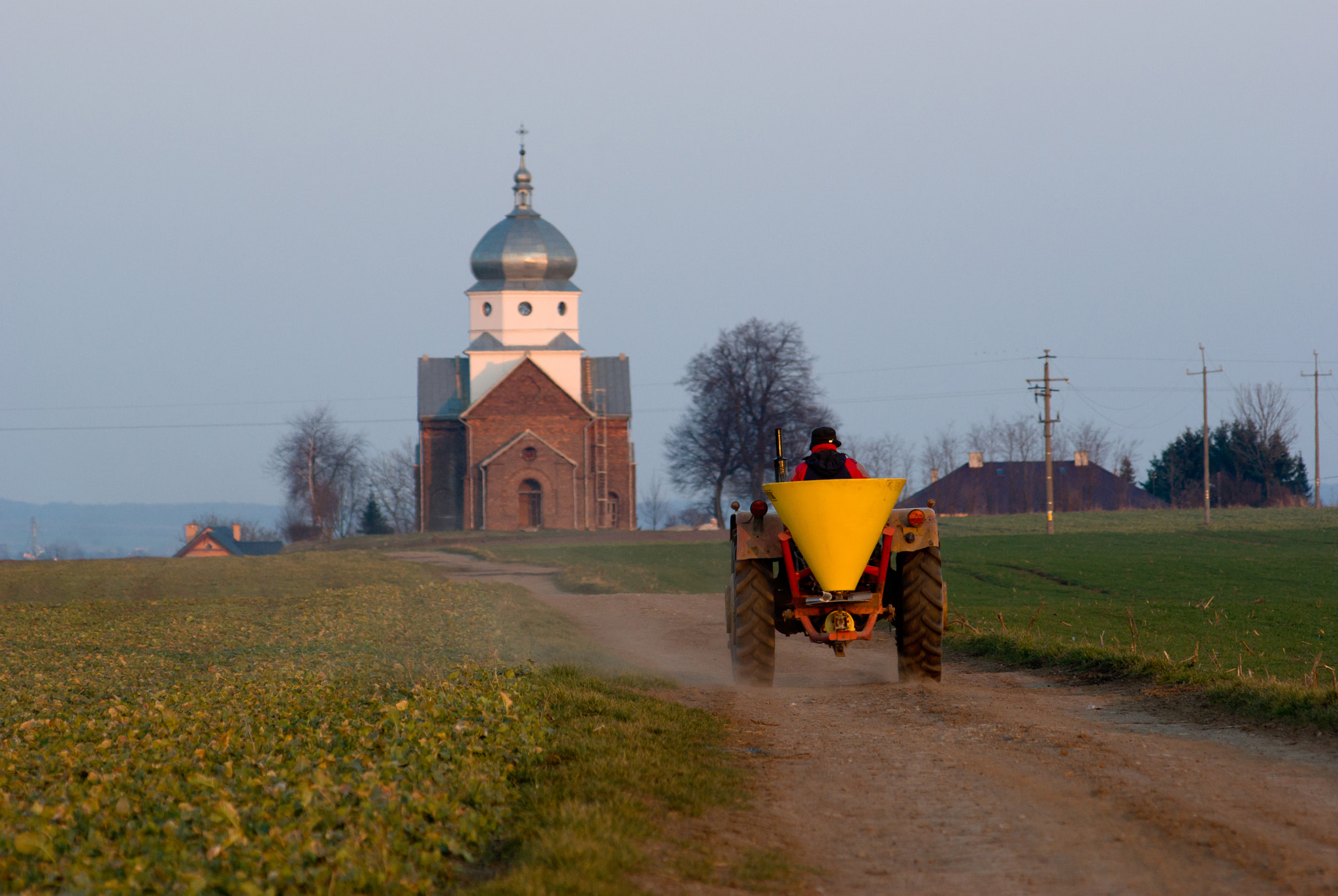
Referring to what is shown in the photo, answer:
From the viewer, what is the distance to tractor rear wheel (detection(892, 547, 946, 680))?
1145 cm

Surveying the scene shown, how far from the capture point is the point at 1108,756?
777cm

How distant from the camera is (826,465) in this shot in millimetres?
11125

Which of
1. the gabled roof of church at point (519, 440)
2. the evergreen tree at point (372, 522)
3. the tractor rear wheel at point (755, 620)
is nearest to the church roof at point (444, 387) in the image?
the gabled roof of church at point (519, 440)

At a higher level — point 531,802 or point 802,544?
point 802,544

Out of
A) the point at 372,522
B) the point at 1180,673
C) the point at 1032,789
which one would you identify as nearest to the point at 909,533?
the point at 1180,673

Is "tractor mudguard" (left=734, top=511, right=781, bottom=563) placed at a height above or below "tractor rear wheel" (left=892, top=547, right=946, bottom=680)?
above

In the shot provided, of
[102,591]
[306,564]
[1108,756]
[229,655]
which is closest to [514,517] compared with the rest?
[306,564]

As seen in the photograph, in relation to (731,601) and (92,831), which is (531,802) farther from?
(731,601)

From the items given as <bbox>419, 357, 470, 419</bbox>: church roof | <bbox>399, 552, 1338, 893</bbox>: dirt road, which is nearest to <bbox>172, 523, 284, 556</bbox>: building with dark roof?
<bbox>419, 357, 470, 419</bbox>: church roof

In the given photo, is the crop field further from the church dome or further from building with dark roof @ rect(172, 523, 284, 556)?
building with dark roof @ rect(172, 523, 284, 556)

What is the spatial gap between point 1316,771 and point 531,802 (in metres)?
4.48

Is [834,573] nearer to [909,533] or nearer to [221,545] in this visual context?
[909,533]

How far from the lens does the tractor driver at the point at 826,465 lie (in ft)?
36.3

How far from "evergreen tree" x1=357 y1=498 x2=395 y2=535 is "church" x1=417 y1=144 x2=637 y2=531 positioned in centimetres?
1143
